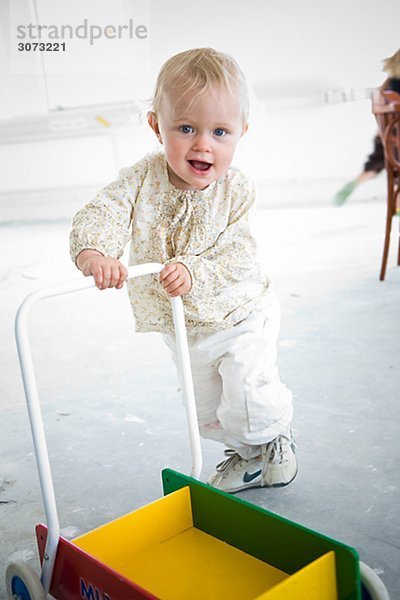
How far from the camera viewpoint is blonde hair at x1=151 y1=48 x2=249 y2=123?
1.20 m

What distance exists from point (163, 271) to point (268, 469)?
1.58 feet

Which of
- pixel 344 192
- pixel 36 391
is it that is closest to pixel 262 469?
pixel 36 391

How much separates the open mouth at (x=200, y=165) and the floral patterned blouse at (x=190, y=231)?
9 cm

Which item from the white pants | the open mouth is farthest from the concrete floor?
the open mouth

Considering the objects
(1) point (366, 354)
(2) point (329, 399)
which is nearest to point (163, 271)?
(2) point (329, 399)

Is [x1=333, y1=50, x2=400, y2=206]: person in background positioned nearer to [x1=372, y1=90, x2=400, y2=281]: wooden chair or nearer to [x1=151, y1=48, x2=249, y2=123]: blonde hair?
[x1=372, y1=90, x2=400, y2=281]: wooden chair

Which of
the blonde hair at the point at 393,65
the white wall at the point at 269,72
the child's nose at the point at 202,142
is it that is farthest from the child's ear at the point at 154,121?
the white wall at the point at 269,72

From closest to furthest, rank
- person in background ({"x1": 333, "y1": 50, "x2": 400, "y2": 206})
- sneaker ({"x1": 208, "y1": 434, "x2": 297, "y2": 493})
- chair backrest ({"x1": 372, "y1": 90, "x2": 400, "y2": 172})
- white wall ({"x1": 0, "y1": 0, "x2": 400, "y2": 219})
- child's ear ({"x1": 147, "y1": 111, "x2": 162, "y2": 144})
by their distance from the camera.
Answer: child's ear ({"x1": 147, "y1": 111, "x2": 162, "y2": 144}) < sneaker ({"x1": 208, "y1": 434, "x2": 297, "y2": 493}) < chair backrest ({"x1": 372, "y1": 90, "x2": 400, "y2": 172}) < white wall ({"x1": 0, "y1": 0, "x2": 400, "y2": 219}) < person in background ({"x1": 333, "y1": 50, "x2": 400, "y2": 206})

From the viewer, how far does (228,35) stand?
4832mm

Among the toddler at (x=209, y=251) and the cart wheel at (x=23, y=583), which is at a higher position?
the toddler at (x=209, y=251)

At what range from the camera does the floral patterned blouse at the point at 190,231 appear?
4.32 feet

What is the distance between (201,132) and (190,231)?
191 millimetres

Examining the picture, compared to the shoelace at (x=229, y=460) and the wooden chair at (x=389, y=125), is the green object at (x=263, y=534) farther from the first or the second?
the wooden chair at (x=389, y=125)

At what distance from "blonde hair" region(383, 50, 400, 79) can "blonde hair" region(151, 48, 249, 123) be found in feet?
11.3
